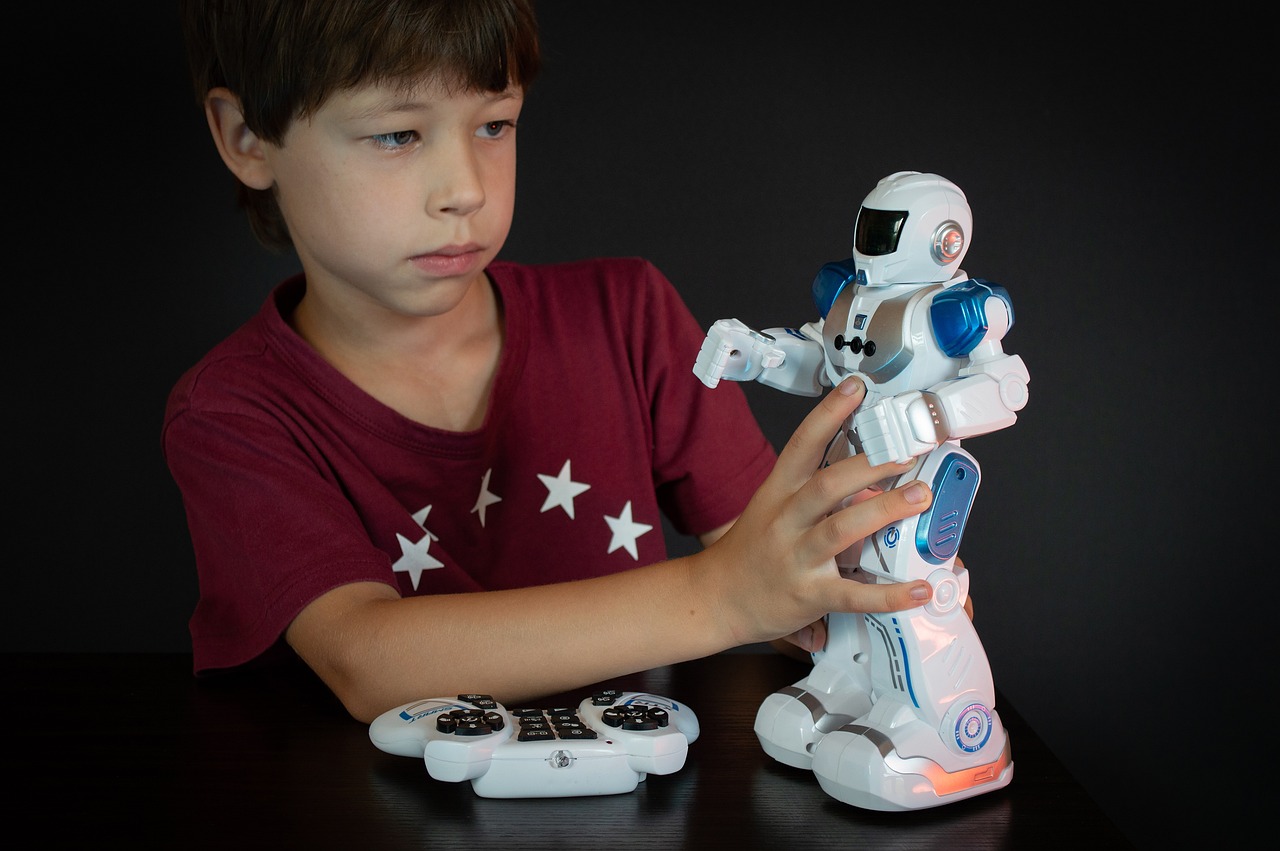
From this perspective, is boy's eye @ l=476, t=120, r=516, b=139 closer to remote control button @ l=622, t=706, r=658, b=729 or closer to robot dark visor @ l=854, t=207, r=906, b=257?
robot dark visor @ l=854, t=207, r=906, b=257

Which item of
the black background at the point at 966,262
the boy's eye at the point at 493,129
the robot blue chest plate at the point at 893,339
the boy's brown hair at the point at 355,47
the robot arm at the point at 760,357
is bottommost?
the black background at the point at 966,262

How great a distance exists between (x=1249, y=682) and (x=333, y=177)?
49.9 inches

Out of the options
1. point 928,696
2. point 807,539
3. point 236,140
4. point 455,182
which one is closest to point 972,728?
point 928,696

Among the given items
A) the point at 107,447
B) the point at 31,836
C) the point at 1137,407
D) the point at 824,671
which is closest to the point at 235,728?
the point at 31,836

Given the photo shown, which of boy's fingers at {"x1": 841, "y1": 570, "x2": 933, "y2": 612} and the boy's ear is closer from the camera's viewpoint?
boy's fingers at {"x1": 841, "y1": 570, "x2": 933, "y2": 612}

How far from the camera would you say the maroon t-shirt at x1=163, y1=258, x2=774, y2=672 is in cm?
88

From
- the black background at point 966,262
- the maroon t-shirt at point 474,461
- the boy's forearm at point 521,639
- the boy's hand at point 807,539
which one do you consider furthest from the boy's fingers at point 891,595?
the black background at point 966,262

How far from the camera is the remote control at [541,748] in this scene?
0.65m

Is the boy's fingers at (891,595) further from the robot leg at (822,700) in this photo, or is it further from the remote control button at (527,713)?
the remote control button at (527,713)

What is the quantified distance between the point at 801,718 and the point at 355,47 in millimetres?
505

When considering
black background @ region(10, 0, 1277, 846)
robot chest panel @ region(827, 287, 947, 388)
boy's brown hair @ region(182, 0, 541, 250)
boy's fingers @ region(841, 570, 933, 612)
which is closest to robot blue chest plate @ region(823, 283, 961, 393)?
robot chest panel @ region(827, 287, 947, 388)

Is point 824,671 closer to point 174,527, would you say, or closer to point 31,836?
point 31,836

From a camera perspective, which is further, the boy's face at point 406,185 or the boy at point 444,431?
the boy's face at point 406,185

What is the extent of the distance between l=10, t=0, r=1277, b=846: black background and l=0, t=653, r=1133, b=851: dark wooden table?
82 cm
